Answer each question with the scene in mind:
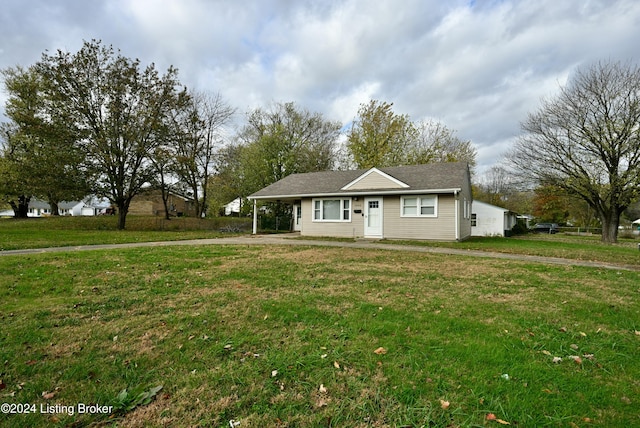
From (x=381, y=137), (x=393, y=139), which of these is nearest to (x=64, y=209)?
(x=381, y=137)

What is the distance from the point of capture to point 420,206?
15758 millimetres

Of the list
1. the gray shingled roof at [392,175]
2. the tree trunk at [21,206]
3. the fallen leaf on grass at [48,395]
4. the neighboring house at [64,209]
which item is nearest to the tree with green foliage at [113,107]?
the gray shingled roof at [392,175]

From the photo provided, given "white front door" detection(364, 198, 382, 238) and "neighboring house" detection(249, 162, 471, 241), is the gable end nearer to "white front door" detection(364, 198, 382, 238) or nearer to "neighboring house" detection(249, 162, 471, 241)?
"neighboring house" detection(249, 162, 471, 241)

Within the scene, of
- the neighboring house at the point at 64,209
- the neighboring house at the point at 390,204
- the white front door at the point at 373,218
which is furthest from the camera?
the neighboring house at the point at 64,209

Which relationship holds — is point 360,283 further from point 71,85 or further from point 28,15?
point 71,85

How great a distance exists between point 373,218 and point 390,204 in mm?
1233

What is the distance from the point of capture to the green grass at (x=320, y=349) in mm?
2262

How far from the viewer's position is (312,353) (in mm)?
3090

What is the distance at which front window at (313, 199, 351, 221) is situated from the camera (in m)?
17.5

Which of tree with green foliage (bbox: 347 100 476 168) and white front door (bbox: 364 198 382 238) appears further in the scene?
tree with green foliage (bbox: 347 100 476 168)

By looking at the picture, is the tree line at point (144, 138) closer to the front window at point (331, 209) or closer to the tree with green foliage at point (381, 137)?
the tree with green foliage at point (381, 137)

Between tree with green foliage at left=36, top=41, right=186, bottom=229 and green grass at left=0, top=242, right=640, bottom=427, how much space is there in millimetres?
18287

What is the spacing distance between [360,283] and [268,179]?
2366 cm

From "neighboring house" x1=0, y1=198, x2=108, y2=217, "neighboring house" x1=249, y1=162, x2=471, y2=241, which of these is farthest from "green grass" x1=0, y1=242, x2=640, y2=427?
"neighboring house" x1=0, y1=198, x2=108, y2=217
